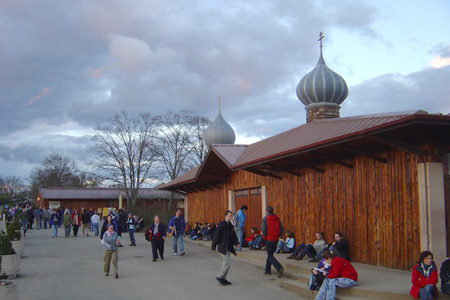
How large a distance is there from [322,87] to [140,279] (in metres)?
11.9

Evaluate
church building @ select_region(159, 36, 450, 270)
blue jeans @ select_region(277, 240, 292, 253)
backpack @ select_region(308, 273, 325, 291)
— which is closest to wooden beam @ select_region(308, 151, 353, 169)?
church building @ select_region(159, 36, 450, 270)

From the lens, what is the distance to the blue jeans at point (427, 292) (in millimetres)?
7633

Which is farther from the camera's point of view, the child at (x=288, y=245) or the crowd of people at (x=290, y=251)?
the child at (x=288, y=245)

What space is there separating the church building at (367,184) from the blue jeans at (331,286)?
6.96 feet

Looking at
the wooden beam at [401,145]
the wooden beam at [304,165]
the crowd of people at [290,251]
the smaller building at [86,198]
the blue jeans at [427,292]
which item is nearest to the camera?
the blue jeans at [427,292]

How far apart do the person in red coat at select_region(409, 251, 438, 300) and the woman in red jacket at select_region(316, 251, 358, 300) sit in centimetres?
120

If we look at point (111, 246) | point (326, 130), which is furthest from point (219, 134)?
point (111, 246)

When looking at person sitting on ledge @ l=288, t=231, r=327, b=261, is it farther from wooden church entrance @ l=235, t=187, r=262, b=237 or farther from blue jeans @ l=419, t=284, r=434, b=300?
wooden church entrance @ l=235, t=187, r=262, b=237

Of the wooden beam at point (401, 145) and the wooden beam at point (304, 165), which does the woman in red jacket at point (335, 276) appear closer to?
the wooden beam at point (401, 145)

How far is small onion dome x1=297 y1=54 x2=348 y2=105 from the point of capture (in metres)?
19.7

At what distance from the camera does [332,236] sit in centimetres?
1290

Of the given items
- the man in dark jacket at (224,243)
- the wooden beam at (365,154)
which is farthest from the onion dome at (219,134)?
the man in dark jacket at (224,243)

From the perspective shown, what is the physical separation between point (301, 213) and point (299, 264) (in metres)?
3.01

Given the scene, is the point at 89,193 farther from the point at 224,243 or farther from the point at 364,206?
the point at 364,206
